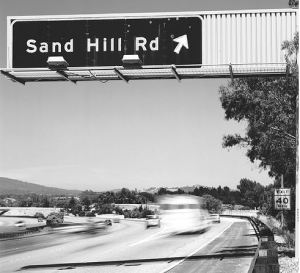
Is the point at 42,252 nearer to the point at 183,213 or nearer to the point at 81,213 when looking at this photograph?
the point at 183,213

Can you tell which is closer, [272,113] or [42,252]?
[272,113]

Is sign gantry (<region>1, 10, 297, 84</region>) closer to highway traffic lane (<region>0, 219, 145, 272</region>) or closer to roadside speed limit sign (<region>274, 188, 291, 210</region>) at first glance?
roadside speed limit sign (<region>274, 188, 291, 210</region>)

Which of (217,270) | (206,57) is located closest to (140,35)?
(206,57)

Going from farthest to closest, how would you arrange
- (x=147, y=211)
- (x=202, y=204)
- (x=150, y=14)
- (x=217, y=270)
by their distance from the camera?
(x=147, y=211) < (x=202, y=204) < (x=217, y=270) < (x=150, y=14)

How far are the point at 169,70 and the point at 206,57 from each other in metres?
1.03

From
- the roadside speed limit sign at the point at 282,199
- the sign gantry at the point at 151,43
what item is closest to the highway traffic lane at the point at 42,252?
the roadside speed limit sign at the point at 282,199

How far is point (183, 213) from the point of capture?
62781 millimetres

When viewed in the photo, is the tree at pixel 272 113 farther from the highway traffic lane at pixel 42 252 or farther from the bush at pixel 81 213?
the bush at pixel 81 213

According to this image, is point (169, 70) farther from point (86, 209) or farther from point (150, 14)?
point (86, 209)

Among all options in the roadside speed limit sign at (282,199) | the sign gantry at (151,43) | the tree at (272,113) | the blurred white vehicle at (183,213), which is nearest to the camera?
the sign gantry at (151,43)

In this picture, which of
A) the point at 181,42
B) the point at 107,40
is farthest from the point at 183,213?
the point at 107,40

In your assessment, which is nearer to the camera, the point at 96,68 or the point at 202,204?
the point at 96,68

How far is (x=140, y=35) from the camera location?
54.0ft

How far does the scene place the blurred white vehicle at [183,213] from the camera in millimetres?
61625
